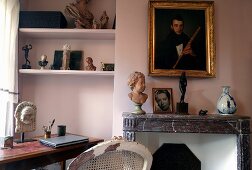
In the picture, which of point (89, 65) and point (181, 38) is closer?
point (181, 38)

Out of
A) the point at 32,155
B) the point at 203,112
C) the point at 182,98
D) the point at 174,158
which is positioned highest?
the point at 182,98

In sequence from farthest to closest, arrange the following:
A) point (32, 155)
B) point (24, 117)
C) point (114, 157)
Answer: point (24, 117) → point (32, 155) → point (114, 157)

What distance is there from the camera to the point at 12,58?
194 centimetres

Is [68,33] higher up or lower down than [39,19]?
lower down

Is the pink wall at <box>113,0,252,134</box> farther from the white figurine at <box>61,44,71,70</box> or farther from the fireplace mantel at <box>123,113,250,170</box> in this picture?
the white figurine at <box>61,44,71,70</box>

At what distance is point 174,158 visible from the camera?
2.08 meters

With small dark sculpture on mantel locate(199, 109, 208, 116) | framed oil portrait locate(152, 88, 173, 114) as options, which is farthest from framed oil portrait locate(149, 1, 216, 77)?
small dark sculpture on mantel locate(199, 109, 208, 116)

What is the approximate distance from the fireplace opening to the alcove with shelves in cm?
56

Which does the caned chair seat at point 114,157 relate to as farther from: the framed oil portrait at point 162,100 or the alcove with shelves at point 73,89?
the alcove with shelves at point 73,89

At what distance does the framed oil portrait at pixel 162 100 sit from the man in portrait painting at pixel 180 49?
0.76 ft

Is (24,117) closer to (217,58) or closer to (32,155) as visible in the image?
(32,155)

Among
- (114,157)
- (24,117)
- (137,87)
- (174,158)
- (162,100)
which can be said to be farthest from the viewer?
(174,158)

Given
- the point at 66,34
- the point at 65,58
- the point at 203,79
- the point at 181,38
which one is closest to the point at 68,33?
the point at 66,34

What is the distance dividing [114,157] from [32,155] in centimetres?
70
